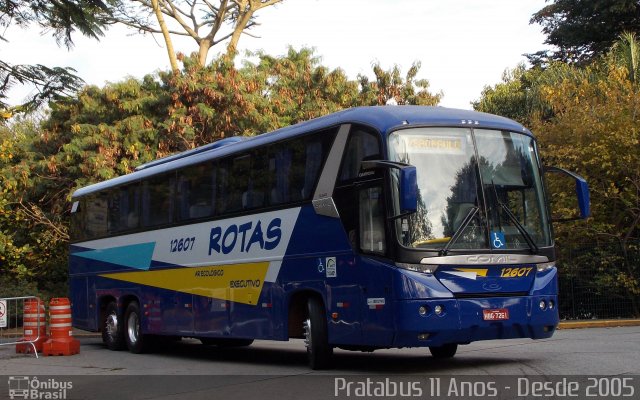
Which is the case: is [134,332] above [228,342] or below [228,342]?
above

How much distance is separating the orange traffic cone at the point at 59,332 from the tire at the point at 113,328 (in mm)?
1538

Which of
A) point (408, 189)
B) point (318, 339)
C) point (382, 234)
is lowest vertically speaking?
point (318, 339)

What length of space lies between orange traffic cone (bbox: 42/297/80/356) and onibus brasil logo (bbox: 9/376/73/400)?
4.19 meters

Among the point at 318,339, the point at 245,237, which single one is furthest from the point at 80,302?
the point at 318,339

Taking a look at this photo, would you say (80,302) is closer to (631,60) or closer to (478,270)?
(478,270)

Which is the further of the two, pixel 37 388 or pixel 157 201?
pixel 157 201

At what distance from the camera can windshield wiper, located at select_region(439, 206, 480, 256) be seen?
38.1 feet

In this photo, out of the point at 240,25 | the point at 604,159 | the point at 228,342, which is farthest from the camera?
the point at 240,25

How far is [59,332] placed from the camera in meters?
18.3

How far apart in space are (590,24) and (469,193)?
3096 cm

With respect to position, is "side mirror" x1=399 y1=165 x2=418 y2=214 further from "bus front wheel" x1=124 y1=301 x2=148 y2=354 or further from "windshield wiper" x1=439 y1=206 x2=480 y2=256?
"bus front wheel" x1=124 y1=301 x2=148 y2=354

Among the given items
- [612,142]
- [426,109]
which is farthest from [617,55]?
[426,109]

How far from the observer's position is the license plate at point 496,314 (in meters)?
11.8

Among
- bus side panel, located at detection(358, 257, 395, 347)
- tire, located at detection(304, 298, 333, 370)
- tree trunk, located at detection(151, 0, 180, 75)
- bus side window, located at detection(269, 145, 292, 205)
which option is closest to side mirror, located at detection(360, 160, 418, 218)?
bus side panel, located at detection(358, 257, 395, 347)
